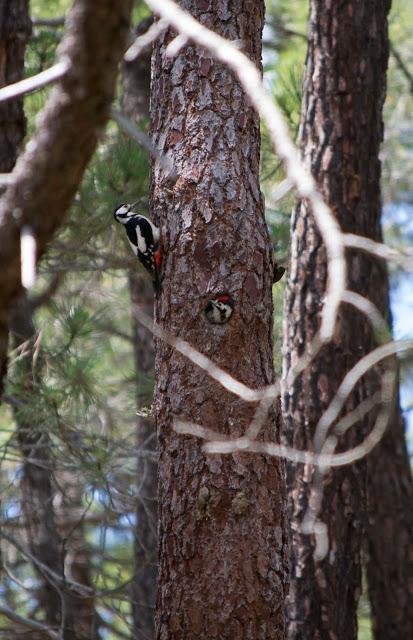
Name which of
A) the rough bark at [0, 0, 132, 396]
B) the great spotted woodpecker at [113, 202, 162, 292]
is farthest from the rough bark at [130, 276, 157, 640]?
the rough bark at [0, 0, 132, 396]

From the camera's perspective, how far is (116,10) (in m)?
1.88

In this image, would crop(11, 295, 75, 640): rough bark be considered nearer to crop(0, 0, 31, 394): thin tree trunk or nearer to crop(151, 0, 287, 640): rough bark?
crop(0, 0, 31, 394): thin tree trunk

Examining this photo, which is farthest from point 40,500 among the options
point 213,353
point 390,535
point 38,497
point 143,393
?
point 213,353

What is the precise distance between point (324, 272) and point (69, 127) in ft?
9.65

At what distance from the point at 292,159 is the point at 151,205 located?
2057 millimetres

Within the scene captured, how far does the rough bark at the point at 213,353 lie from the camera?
3365 mm

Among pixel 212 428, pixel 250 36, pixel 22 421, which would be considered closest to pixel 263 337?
pixel 212 428

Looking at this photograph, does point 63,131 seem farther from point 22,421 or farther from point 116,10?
point 22,421

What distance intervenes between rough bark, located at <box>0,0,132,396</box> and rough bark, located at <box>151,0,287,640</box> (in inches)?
60.5

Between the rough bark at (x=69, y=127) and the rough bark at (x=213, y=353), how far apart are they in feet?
5.04

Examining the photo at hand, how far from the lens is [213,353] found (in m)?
3.46

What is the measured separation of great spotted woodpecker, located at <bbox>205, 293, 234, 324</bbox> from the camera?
11.4ft

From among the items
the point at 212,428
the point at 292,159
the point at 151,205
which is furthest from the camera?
the point at 151,205

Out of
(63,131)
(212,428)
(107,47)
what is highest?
(107,47)
